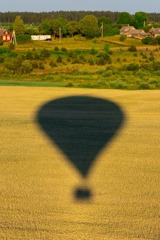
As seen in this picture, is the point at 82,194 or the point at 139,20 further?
the point at 139,20

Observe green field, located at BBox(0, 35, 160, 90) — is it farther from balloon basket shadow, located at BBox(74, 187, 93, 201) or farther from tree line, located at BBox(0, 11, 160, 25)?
tree line, located at BBox(0, 11, 160, 25)

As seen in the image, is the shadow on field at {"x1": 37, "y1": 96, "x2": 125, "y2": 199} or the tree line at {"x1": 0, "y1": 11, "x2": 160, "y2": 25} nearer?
the shadow on field at {"x1": 37, "y1": 96, "x2": 125, "y2": 199}

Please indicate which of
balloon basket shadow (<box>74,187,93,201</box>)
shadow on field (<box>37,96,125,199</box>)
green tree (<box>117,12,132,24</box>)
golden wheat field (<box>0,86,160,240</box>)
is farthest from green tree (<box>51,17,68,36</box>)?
balloon basket shadow (<box>74,187,93,201</box>)

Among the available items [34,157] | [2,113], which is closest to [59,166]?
[34,157]

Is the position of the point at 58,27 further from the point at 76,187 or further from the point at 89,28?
the point at 76,187

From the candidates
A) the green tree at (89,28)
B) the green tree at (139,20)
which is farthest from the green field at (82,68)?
the green tree at (139,20)

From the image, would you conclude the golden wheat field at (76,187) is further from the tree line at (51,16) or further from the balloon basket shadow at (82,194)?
the tree line at (51,16)

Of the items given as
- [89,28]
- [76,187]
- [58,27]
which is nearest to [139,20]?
[89,28]
